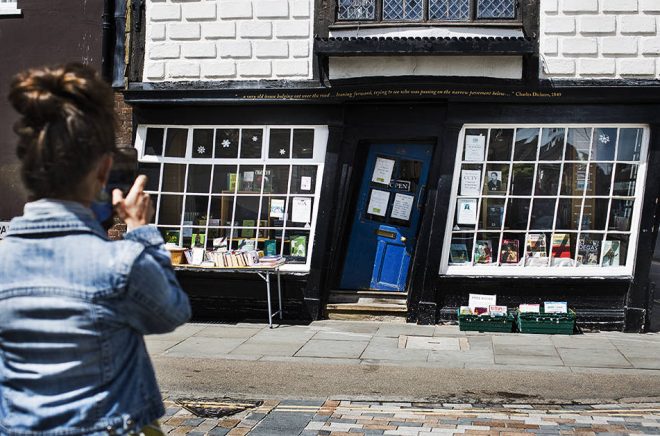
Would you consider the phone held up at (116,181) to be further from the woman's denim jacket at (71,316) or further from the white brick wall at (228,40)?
the white brick wall at (228,40)

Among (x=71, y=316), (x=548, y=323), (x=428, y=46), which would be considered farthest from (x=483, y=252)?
(x=71, y=316)

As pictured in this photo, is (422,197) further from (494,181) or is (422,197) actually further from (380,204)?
(494,181)

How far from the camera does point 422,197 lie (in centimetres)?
1111

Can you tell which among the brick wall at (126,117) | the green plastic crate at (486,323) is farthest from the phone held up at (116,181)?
the brick wall at (126,117)

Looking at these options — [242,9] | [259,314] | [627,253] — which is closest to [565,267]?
[627,253]

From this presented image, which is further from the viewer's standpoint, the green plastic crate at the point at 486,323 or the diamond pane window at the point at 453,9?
the diamond pane window at the point at 453,9

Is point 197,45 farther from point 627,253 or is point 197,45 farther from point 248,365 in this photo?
point 627,253

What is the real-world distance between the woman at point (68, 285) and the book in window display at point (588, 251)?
929 centimetres

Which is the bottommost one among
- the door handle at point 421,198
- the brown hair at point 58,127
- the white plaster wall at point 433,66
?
the door handle at point 421,198

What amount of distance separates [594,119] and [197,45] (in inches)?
212

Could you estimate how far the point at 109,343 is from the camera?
7.01 feet

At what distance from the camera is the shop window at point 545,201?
34.7ft

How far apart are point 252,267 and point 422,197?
2.53 m

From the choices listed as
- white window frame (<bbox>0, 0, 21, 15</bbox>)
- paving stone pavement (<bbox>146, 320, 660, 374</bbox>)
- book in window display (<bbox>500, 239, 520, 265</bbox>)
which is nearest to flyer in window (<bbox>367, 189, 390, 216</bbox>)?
paving stone pavement (<bbox>146, 320, 660, 374</bbox>)
